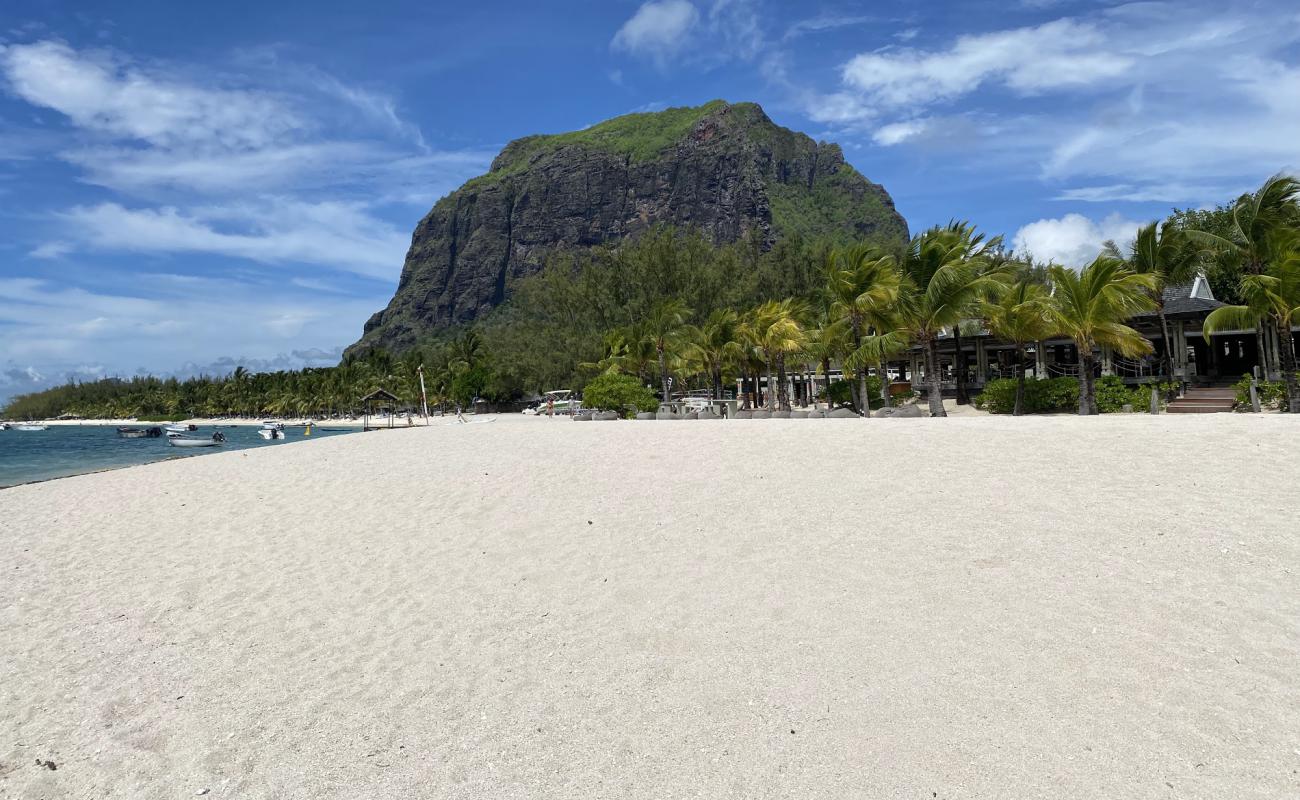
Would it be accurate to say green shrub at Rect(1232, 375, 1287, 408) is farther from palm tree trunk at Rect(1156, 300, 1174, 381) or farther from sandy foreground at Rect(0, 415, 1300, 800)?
sandy foreground at Rect(0, 415, 1300, 800)

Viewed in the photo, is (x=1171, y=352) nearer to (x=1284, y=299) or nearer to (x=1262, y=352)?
(x=1262, y=352)

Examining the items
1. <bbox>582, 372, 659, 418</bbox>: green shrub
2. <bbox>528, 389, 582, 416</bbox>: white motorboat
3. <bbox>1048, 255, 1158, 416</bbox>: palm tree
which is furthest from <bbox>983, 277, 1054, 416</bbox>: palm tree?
<bbox>528, 389, 582, 416</bbox>: white motorboat

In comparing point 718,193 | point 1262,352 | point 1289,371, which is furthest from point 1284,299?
point 718,193

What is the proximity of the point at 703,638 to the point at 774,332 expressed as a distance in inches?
968

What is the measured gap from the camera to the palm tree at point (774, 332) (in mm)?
28953

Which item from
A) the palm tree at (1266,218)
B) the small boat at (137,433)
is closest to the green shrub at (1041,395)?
the palm tree at (1266,218)

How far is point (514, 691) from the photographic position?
190 inches

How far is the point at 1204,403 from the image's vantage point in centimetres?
2033

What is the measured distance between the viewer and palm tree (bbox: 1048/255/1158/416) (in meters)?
19.1

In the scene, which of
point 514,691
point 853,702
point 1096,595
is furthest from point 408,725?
point 1096,595

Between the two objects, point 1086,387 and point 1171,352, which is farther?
point 1171,352

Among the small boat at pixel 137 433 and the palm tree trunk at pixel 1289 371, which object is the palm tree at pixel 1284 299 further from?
the small boat at pixel 137 433

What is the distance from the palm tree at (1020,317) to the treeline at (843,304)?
60 mm

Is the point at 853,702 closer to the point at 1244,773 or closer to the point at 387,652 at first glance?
the point at 1244,773
